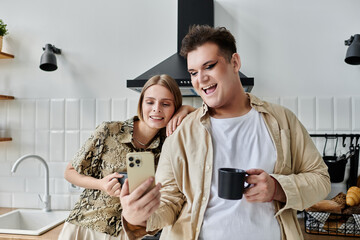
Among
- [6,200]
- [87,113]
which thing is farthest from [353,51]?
[6,200]

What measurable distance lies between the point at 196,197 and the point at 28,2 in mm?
2171

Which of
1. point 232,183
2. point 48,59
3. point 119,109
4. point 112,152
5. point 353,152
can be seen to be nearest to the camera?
point 232,183

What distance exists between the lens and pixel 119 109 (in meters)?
2.21

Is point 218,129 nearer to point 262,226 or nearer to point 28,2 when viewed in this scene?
point 262,226

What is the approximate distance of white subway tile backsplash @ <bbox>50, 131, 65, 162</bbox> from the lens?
2.29m

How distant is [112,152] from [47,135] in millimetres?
1097

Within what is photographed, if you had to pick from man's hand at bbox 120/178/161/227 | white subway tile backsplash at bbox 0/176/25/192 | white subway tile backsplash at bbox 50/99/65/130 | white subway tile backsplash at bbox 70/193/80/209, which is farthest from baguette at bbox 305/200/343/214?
white subway tile backsplash at bbox 0/176/25/192

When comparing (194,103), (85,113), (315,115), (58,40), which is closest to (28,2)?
(58,40)

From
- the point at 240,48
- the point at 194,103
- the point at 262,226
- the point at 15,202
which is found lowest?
the point at 15,202

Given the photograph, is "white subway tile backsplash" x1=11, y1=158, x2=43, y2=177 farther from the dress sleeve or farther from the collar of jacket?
the collar of jacket

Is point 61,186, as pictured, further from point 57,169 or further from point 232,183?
point 232,183

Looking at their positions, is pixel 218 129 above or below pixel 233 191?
above

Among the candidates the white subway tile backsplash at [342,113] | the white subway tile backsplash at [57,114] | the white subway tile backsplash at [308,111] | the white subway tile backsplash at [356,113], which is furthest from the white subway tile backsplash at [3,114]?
the white subway tile backsplash at [356,113]

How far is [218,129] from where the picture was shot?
1100 mm
